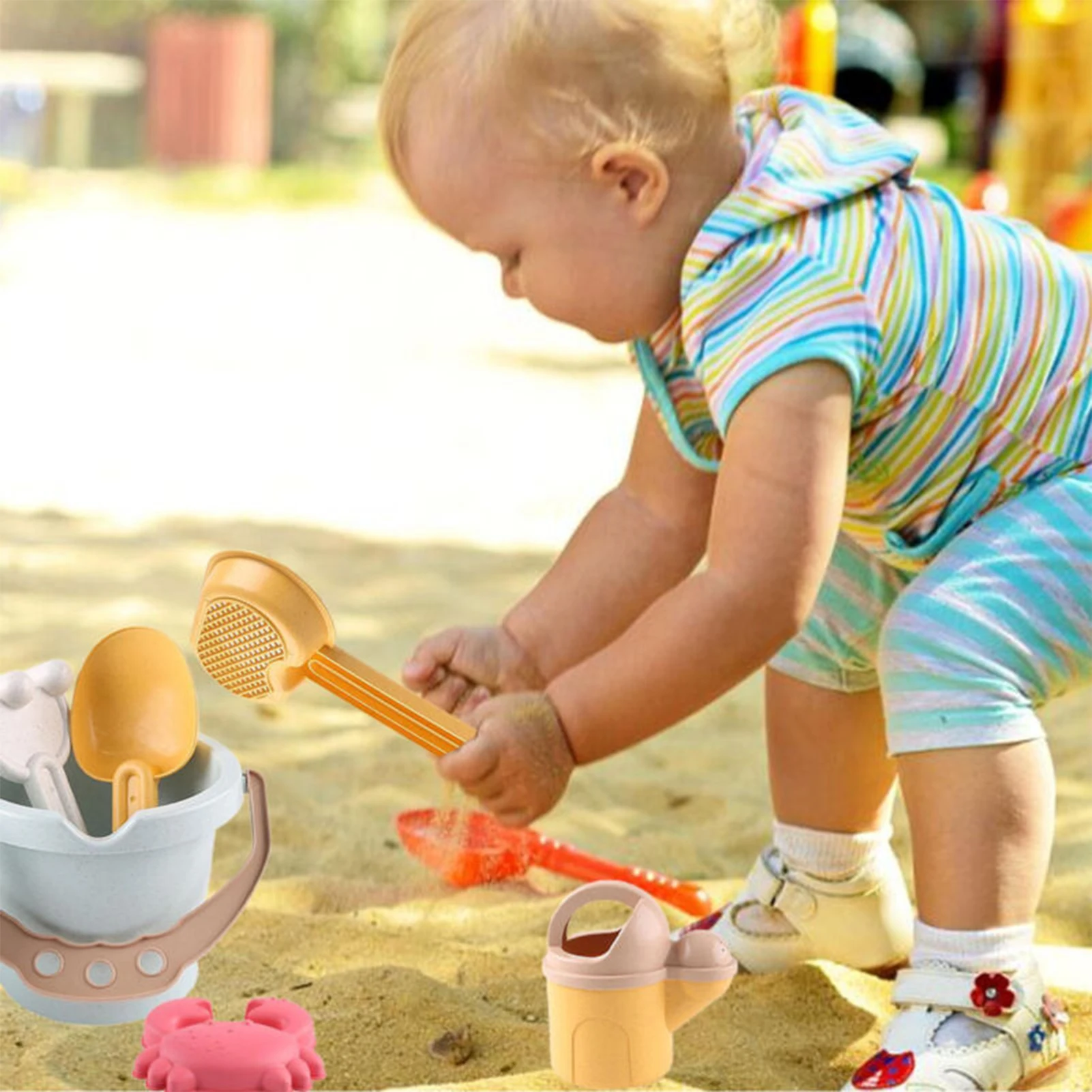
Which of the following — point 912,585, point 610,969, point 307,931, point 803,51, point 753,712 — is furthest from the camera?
point 803,51

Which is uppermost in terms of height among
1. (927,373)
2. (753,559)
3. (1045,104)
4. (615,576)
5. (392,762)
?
(927,373)

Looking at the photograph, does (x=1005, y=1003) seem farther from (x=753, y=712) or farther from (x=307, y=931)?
(x=753, y=712)

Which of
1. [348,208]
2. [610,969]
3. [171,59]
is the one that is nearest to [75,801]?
[610,969]

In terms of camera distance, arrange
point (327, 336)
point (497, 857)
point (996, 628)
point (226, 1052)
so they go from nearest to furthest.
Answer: point (226, 1052) → point (996, 628) → point (497, 857) → point (327, 336)

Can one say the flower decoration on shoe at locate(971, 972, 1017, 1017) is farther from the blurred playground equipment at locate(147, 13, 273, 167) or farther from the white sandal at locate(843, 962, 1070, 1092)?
the blurred playground equipment at locate(147, 13, 273, 167)

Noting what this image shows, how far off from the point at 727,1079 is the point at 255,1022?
13.3 inches

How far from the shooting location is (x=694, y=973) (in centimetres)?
122

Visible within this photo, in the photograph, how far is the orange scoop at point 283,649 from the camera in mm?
1216

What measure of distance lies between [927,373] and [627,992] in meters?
0.48

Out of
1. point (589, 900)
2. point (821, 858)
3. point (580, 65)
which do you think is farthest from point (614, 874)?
point (580, 65)

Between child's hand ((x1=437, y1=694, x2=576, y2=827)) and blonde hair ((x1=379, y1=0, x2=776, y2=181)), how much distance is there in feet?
1.28

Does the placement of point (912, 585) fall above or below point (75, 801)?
above

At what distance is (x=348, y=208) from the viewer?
990cm

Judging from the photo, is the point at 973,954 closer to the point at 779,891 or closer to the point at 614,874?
the point at 779,891
